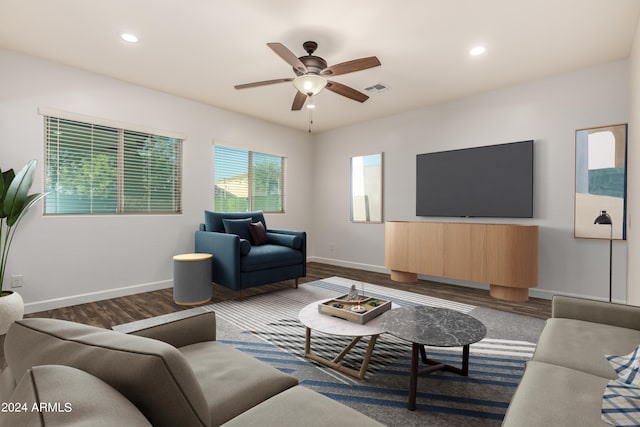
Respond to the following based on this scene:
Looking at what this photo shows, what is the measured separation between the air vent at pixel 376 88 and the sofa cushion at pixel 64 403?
13.0ft

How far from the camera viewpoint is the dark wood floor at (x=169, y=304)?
3.03 m

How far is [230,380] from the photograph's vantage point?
1.11 meters

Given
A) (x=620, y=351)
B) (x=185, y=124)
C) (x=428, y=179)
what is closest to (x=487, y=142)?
(x=428, y=179)

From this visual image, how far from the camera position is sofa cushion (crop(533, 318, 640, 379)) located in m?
1.32

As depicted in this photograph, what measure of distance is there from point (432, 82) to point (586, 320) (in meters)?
2.97

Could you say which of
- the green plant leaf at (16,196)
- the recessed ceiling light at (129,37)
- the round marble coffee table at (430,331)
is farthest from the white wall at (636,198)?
the green plant leaf at (16,196)

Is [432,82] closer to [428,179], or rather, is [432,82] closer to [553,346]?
[428,179]

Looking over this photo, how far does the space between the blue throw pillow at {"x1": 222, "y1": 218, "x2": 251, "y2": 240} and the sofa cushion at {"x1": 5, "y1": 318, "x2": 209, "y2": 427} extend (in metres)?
3.34

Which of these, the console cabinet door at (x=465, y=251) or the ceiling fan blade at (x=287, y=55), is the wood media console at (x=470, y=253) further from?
the ceiling fan blade at (x=287, y=55)

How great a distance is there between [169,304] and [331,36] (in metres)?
3.21

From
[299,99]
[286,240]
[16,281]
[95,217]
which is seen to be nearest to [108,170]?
[95,217]

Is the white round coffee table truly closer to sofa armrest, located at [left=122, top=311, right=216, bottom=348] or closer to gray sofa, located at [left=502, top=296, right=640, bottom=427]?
sofa armrest, located at [left=122, top=311, right=216, bottom=348]

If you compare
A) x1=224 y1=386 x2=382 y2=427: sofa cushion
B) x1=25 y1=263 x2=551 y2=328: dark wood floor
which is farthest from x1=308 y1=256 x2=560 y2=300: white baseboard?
x1=224 y1=386 x2=382 y2=427: sofa cushion

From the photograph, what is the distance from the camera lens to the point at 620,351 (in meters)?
1.42
